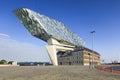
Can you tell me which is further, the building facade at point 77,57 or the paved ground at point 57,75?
the building facade at point 77,57

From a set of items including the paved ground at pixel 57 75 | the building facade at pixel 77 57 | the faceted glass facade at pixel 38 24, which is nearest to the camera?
the paved ground at pixel 57 75

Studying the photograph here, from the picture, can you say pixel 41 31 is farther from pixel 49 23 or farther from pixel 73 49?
pixel 73 49

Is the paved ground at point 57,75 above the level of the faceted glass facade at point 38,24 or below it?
below

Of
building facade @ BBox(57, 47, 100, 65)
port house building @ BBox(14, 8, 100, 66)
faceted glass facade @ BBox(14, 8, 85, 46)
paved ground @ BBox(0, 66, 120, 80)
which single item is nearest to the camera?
paved ground @ BBox(0, 66, 120, 80)

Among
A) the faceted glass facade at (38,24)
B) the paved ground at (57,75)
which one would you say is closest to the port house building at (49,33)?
the faceted glass facade at (38,24)

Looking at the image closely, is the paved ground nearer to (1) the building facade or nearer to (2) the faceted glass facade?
(2) the faceted glass facade

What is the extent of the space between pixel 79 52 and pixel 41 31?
3185 centimetres

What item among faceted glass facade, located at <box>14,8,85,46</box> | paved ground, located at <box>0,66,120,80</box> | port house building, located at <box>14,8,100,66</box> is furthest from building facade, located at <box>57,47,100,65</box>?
paved ground, located at <box>0,66,120,80</box>

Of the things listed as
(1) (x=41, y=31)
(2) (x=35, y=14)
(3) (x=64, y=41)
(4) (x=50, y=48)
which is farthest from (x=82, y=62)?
(2) (x=35, y=14)

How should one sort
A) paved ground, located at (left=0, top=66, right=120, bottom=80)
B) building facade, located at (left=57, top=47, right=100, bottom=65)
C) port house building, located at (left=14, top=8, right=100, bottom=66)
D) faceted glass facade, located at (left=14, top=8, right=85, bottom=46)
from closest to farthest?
paved ground, located at (left=0, top=66, right=120, bottom=80), faceted glass facade, located at (left=14, top=8, right=85, bottom=46), port house building, located at (left=14, top=8, right=100, bottom=66), building facade, located at (left=57, top=47, right=100, bottom=65)

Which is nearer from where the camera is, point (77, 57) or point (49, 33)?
point (49, 33)

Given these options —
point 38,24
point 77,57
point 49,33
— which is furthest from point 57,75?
point 77,57

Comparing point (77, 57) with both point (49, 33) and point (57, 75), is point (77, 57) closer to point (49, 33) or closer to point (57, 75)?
point (49, 33)

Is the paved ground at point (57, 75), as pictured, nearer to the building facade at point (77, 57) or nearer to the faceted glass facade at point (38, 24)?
the faceted glass facade at point (38, 24)
